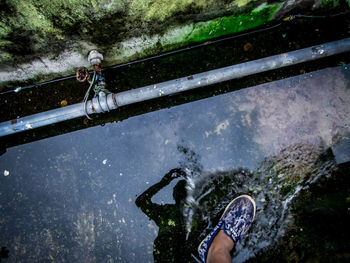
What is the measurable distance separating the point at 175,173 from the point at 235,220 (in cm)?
96

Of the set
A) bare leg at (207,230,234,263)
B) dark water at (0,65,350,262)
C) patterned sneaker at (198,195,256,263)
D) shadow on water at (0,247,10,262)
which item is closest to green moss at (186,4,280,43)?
dark water at (0,65,350,262)

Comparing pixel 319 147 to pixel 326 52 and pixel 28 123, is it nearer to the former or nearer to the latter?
pixel 326 52

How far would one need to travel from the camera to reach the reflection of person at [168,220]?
235cm

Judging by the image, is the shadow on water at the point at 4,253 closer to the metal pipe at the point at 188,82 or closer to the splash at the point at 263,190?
the metal pipe at the point at 188,82

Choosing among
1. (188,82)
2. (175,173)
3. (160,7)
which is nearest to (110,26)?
(160,7)

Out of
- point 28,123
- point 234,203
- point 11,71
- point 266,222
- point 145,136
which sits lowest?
point 266,222

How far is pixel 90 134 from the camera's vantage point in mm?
2639

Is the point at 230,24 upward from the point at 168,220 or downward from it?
upward

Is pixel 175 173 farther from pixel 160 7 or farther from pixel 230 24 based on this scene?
pixel 230 24

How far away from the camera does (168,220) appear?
7.91 ft

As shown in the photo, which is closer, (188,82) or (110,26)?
(110,26)

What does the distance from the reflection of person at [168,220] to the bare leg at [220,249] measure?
34 centimetres

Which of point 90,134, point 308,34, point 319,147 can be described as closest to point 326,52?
point 308,34

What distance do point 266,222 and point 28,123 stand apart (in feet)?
10.8
